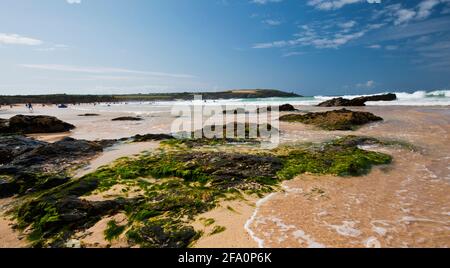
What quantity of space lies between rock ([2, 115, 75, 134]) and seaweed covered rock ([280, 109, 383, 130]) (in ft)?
48.5

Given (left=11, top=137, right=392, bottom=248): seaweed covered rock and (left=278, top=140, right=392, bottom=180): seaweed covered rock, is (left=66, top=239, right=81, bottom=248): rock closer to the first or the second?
(left=11, top=137, right=392, bottom=248): seaweed covered rock

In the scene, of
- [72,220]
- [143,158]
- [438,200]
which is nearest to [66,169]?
[143,158]

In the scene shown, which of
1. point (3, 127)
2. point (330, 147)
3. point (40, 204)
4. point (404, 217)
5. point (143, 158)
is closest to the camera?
point (404, 217)

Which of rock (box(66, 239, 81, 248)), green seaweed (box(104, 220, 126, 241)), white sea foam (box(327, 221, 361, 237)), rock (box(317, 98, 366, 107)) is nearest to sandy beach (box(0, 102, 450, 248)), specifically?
white sea foam (box(327, 221, 361, 237))

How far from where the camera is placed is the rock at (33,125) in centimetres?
1758

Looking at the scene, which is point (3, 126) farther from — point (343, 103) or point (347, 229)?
point (343, 103)

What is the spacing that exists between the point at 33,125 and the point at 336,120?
17961mm

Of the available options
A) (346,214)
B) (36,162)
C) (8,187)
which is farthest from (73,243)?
(36,162)

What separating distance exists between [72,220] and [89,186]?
171 cm

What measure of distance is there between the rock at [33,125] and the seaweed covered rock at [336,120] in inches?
582

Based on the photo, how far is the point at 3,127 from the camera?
17.5 m

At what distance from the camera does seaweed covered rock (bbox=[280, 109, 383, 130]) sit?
16406mm

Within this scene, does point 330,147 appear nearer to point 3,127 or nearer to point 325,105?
point 3,127
